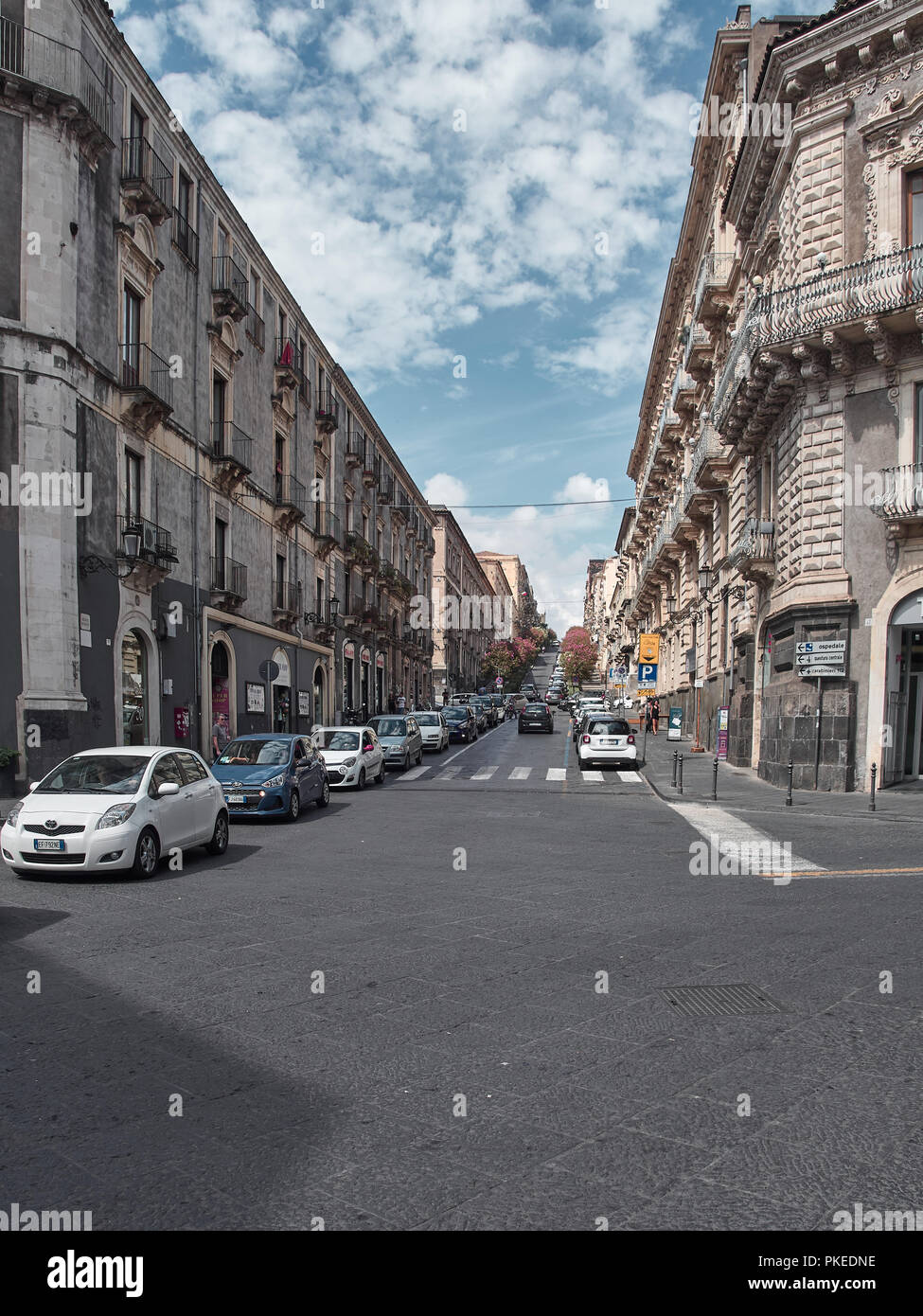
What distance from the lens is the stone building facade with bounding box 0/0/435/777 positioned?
59.8 ft

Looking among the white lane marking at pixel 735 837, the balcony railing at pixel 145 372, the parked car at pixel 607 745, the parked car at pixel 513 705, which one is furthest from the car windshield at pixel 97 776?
the parked car at pixel 513 705

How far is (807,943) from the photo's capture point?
7.34 metres

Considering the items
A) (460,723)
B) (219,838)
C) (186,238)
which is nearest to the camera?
(219,838)

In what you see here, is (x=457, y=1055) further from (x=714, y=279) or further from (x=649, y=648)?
(x=649, y=648)

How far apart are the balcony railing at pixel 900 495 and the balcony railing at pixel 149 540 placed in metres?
15.2

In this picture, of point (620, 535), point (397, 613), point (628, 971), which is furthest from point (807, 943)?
point (620, 535)

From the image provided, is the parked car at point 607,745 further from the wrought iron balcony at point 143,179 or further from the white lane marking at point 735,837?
the wrought iron balcony at point 143,179

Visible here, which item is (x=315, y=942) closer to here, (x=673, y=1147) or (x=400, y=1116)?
(x=400, y=1116)

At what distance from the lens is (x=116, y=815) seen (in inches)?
408

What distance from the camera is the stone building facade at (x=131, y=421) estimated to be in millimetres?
18234

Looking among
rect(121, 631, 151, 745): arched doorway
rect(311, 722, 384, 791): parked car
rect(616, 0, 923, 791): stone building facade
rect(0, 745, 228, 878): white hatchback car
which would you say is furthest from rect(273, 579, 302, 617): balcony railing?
rect(0, 745, 228, 878): white hatchback car

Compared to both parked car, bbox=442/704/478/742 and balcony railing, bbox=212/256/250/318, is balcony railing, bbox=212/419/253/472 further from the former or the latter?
parked car, bbox=442/704/478/742

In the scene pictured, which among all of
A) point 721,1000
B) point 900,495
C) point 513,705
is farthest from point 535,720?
point 721,1000

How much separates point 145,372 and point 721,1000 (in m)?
20.9
